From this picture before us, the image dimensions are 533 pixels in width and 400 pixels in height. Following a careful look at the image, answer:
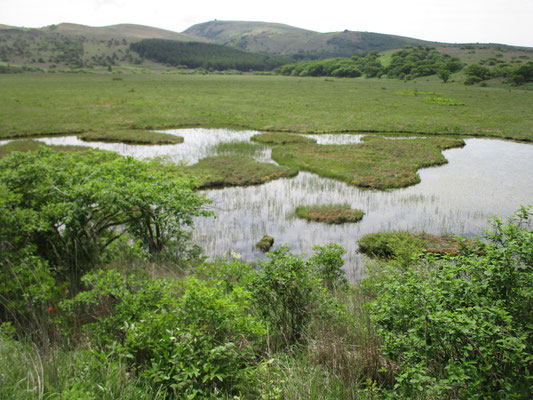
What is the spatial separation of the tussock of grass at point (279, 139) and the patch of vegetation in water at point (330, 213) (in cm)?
1395

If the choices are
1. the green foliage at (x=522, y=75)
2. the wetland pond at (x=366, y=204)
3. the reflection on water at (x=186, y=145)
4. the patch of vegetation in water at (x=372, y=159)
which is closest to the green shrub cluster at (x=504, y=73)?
the green foliage at (x=522, y=75)

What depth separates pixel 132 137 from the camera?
1105 inches

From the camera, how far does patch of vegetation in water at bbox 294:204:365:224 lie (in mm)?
13750

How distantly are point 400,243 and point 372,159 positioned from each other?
12.5 metres

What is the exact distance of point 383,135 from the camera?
31453 mm

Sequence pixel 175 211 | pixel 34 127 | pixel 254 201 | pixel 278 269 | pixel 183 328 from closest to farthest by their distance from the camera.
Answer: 1. pixel 183 328
2. pixel 278 269
3. pixel 175 211
4. pixel 254 201
5. pixel 34 127

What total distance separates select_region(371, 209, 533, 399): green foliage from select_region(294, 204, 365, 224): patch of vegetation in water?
370 inches

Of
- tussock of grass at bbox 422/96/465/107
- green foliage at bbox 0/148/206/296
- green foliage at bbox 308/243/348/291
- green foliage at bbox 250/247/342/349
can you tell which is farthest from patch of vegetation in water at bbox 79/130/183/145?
tussock of grass at bbox 422/96/465/107

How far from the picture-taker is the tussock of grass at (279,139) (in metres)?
28.1

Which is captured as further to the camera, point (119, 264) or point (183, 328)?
point (119, 264)

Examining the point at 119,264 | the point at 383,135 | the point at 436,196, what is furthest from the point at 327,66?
the point at 119,264

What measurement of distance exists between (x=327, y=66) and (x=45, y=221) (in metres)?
158

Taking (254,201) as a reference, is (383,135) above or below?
above

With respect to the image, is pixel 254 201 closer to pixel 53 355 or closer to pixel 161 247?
pixel 161 247
